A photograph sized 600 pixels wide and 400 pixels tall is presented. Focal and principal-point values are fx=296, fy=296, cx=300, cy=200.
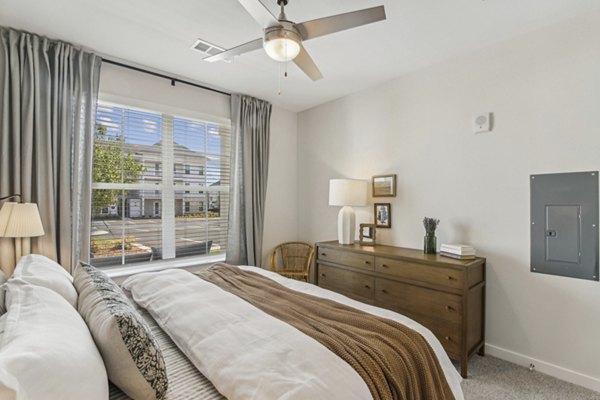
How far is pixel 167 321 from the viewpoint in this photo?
1457 millimetres

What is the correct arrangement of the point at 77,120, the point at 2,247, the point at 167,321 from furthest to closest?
the point at 77,120 → the point at 2,247 → the point at 167,321

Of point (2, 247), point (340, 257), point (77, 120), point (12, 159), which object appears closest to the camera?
point (2, 247)

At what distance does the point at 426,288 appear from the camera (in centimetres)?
238

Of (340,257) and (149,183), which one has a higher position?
(149,183)

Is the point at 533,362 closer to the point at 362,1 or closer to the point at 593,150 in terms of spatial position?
the point at 593,150

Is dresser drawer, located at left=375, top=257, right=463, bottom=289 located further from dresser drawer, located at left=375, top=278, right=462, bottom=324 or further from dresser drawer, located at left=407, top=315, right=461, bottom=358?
dresser drawer, located at left=407, top=315, right=461, bottom=358

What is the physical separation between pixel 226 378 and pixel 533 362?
2.46m

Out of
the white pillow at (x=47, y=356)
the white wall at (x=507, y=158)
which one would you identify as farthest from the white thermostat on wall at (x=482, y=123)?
the white pillow at (x=47, y=356)

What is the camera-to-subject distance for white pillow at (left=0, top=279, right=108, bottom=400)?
663 millimetres

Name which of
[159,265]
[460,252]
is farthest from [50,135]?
[460,252]

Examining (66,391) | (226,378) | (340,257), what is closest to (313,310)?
(226,378)

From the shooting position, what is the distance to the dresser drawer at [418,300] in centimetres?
223

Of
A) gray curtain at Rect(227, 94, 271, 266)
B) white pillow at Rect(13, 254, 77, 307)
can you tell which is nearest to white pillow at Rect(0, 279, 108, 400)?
white pillow at Rect(13, 254, 77, 307)

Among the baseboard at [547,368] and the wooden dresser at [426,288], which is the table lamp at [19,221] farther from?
the baseboard at [547,368]
